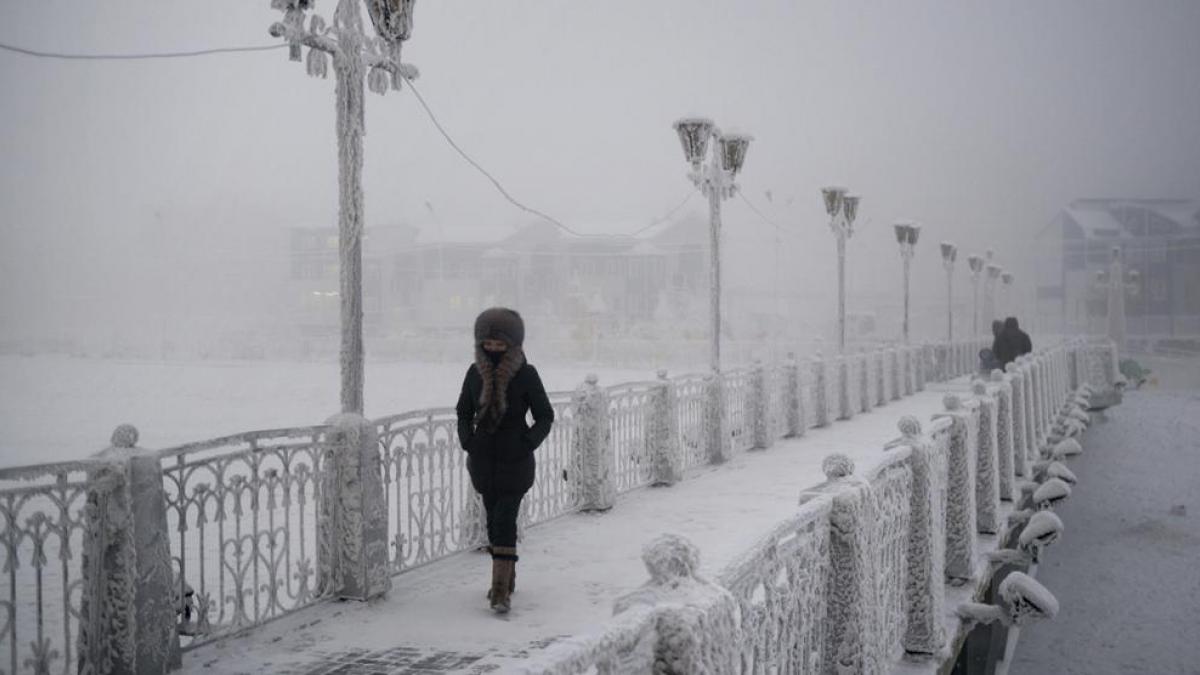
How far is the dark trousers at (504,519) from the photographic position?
6602 millimetres

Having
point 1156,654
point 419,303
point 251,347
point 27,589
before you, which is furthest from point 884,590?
point 419,303

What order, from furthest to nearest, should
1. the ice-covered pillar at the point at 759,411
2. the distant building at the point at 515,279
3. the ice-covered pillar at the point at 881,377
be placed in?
1. the distant building at the point at 515,279
2. the ice-covered pillar at the point at 881,377
3. the ice-covered pillar at the point at 759,411

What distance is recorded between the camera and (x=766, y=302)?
83562mm

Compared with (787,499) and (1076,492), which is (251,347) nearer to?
(1076,492)

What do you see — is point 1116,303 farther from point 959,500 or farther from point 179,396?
point 959,500

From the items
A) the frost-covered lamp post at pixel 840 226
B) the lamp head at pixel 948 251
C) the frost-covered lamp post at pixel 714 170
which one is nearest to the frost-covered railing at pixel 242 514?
the frost-covered lamp post at pixel 714 170

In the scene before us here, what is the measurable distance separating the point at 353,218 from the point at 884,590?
468cm

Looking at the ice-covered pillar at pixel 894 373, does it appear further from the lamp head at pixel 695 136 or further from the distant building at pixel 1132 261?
the distant building at pixel 1132 261

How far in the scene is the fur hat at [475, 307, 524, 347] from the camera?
21.7 ft

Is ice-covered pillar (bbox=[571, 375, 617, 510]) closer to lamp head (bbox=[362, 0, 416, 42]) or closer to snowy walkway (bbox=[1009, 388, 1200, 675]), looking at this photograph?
lamp head (bbox=[362, 0, 416, 42])

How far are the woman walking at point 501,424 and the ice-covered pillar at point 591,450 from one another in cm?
364

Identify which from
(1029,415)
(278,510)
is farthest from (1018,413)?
(278,510)

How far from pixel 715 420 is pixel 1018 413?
3.94 m

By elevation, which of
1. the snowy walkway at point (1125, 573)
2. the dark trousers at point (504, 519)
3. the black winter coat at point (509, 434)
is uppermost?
the black winter coat at point (509, 434)
